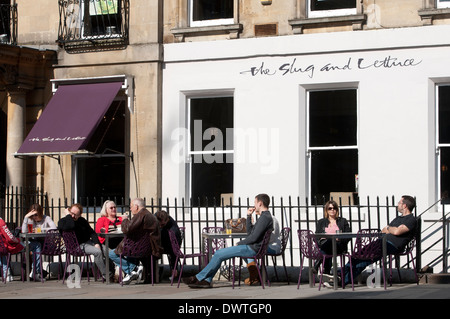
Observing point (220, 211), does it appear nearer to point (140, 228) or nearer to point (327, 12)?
point (140, 228)

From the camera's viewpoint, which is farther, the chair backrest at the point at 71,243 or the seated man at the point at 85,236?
the seated man at the point at 85,236

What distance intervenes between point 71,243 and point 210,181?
352 cm

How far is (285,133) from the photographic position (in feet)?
62.2

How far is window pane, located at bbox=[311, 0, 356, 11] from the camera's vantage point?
61.8ft

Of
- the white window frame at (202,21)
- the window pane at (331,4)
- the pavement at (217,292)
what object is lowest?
the pavement at (217,292)

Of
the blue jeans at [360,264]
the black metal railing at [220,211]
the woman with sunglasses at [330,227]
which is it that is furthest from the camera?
the black metal railing at [220,211]

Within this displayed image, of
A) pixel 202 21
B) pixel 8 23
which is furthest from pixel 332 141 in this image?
pixel 8 23

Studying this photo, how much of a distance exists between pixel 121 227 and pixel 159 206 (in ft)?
5.65

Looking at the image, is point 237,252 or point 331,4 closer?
point 237,252

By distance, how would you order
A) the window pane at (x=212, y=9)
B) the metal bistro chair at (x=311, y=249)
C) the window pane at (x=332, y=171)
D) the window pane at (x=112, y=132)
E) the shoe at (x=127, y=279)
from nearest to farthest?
1. the metal bistro chair at (x=311, y=249)
2. the shoe at (x=127, y=279)
3. the window pane at (x=332, y=171)
4. the window pane at (x=212, y=9)
5. the window pane at (x=112, y=132)

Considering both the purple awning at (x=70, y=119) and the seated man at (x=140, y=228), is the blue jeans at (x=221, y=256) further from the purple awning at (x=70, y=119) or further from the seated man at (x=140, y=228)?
the purple awning at (x=70, y=119)

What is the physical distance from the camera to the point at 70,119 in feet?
64.9

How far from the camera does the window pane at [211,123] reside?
19.7 meters

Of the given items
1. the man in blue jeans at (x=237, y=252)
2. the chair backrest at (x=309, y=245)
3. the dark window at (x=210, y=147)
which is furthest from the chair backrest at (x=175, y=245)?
the dark window at (x=210, y=147)
